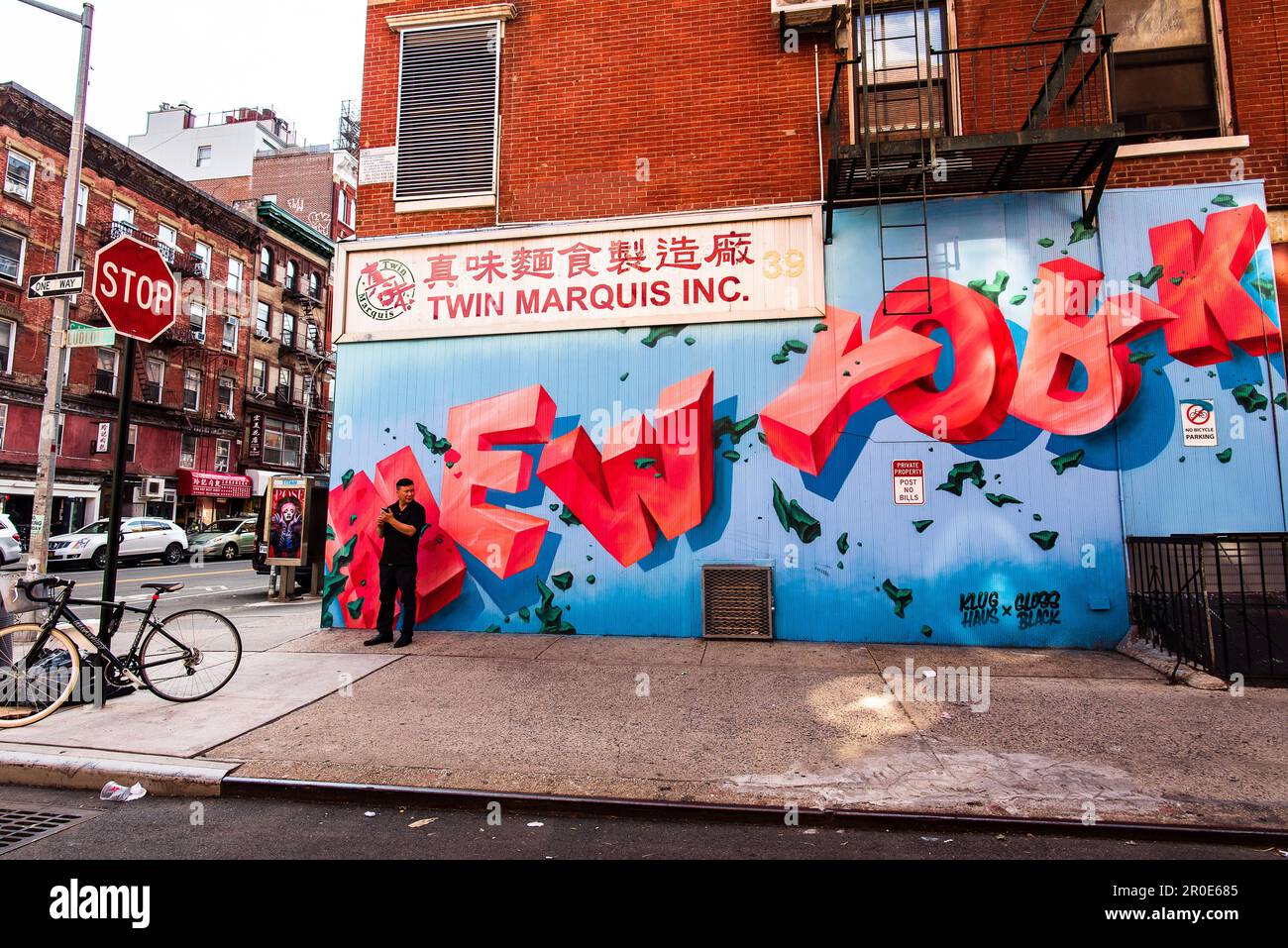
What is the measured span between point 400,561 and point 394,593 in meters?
0.44

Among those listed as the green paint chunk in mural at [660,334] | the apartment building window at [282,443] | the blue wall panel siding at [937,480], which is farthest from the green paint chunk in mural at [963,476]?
the apartment building window at [282,443]

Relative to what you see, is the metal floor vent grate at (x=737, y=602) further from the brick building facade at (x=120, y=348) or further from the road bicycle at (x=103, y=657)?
the brick building facade at (x=120, y=348)

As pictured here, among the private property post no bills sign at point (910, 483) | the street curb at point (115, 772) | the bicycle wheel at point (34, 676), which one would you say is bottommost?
the street curb at point (115, 772)

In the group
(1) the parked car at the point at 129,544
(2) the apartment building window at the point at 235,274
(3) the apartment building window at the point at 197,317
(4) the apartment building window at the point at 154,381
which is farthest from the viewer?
(2) the apartment building window at the point at 235,274

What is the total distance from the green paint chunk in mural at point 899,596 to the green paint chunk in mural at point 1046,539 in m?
1.52

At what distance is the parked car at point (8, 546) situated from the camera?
18181 mm

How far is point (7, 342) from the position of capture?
25.5 metres

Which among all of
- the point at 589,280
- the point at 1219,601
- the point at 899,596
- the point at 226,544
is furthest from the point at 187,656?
the point at 226,544

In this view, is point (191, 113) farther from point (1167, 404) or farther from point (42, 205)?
point (1167, 404)

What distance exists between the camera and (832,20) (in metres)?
8.36

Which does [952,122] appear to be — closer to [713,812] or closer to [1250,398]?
[1250,398]

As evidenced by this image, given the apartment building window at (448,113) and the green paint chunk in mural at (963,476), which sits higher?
the apartment building window at (448,113)

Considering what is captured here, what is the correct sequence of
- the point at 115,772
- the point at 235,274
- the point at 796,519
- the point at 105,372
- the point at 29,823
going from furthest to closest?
the point at 235,274 → the point at 105,372 → the point at 796,519 → the point at 115,772 → the point at 29,823

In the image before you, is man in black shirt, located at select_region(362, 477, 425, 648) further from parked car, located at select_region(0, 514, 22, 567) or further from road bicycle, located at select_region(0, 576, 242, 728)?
parked car, located at select_region(0, 514, 22, 567)
